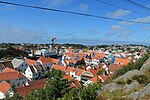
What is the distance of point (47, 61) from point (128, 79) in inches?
1716

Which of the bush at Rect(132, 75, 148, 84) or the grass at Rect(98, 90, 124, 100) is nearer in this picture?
the grass at Rect(98, 90, 124, 100)

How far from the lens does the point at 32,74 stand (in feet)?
161

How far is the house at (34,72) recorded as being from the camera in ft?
161

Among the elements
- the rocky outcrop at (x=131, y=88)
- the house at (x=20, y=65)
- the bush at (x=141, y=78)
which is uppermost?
the bush at (x=141, y=78)

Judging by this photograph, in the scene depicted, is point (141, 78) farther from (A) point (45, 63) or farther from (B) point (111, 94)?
(A) point (45, 63)

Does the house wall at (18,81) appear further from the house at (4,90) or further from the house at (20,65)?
the house at (20,65)

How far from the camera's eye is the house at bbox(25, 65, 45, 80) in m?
49.2

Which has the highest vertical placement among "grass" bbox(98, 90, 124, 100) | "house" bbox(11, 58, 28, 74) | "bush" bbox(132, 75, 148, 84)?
"bush" bbox(132, 75, 148, 84)

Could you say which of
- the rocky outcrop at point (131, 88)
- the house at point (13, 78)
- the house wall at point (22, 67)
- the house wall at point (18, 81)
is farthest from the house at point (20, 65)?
the rocky outcrop at point (131, 88)

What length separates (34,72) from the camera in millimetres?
50250

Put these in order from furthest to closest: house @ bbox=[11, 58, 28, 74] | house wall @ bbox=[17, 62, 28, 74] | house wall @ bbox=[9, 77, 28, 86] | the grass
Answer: house wall @ bbox=[17, 62, 28, 74], house @ bbox=[11, 58, 28, 74], house wall @ bbox=[9, 77, 28, 86], the grass

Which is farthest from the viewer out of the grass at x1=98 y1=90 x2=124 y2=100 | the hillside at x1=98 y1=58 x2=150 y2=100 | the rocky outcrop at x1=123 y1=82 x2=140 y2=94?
the rocky outcrop at x1=123 y1=82 x2=140 y2=94

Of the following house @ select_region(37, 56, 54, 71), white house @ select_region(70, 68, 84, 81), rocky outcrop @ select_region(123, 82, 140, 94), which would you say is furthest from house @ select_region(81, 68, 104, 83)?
rocky outcrop @ select_region(123, 82, 140, 94)

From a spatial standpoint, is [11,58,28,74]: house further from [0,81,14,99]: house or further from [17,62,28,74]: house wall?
[0,81,14,99]: house
